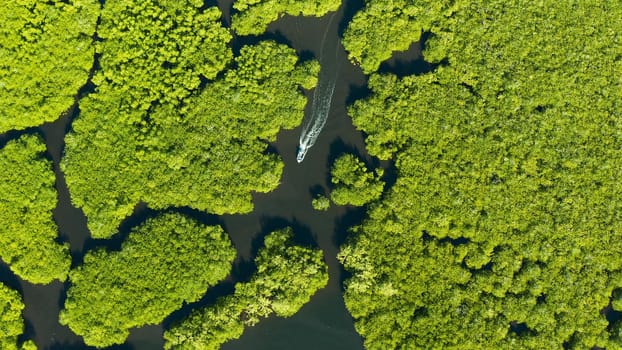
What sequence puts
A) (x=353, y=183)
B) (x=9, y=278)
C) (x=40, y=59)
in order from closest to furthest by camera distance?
(x=9, y=278), (x=353, y=183), (x=40, y=59)

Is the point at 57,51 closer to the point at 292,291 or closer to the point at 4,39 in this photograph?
the point at 4,39

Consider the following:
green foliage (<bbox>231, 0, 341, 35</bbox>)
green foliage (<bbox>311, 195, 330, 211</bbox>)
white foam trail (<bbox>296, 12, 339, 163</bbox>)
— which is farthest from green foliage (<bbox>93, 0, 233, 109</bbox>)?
green foliage (<bbox>311, 195, 330, 211</bbox>)

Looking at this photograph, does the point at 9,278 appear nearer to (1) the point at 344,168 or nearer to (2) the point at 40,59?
(2) the point at 40,59

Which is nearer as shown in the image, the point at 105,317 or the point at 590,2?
the point at 105,317

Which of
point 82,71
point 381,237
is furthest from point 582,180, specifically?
point 82,71

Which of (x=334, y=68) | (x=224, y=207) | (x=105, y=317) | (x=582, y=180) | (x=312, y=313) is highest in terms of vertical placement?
(x=334, y=68)

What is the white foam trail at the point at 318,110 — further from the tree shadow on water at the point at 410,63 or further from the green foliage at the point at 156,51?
the green foliage at the point at 156,51

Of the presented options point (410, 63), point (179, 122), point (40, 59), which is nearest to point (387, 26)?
point (410, 63)
